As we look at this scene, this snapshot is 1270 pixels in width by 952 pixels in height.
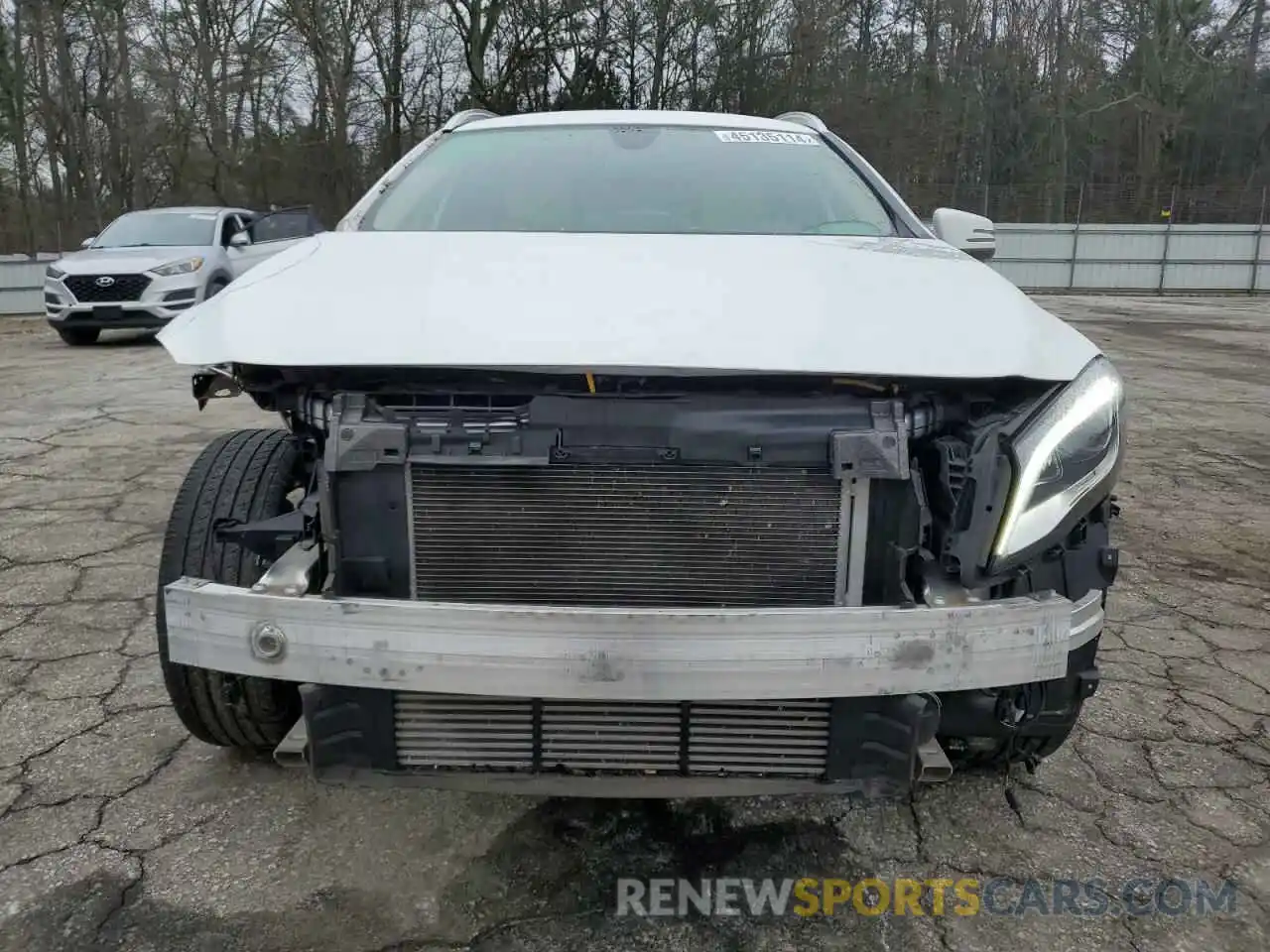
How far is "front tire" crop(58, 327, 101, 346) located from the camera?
411 inches

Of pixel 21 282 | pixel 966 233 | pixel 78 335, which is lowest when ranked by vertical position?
pixel 78 335

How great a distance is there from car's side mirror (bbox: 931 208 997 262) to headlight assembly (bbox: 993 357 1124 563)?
58.7 inches

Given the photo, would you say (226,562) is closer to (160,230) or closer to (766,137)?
(766,137)

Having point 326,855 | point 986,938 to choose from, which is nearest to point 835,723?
point 986,938

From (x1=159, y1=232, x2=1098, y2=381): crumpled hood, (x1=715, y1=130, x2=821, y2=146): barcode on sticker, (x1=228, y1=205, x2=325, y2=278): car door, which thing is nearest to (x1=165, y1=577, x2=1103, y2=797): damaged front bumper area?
(x1=159, y1=232, x2=1098, y2=381): crumpled hood

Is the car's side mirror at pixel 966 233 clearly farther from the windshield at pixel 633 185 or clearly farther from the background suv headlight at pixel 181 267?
the background suv headlight at pixel 181 267

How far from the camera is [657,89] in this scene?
75.3ft

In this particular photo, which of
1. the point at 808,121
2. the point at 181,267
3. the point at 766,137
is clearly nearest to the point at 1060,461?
the point at 766,137

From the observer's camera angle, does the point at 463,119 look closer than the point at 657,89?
Yes

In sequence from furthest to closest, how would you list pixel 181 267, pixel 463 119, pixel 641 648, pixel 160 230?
pixel 160 230
pixel 181 267
pixel 463 119
pixel 641 648

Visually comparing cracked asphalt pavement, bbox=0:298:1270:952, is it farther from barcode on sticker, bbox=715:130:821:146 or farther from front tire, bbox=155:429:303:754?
barcode on sticker, bbox=715:130:821:146

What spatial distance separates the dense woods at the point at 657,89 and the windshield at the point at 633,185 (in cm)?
1928

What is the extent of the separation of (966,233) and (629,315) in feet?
6.13

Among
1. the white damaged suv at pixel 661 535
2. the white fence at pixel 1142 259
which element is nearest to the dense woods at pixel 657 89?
the white fence at pixel 1142 259
